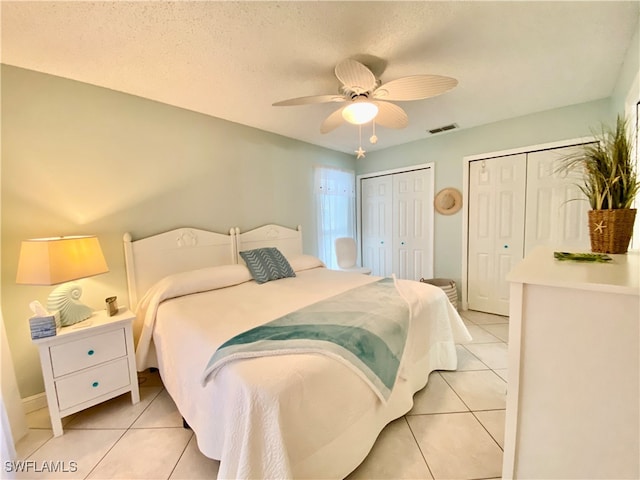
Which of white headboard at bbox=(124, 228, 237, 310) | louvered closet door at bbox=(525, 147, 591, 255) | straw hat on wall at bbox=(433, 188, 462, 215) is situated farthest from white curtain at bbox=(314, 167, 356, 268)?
louvered closet door at bbox=(525, 147, 591, 255)

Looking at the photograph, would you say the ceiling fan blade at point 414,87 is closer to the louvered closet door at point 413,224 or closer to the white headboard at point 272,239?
the white headboard at point 272,239

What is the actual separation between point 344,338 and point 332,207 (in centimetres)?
305

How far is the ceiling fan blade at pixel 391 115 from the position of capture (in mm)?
1934

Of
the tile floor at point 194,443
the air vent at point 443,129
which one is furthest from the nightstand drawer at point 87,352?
the air vent at point 443,129

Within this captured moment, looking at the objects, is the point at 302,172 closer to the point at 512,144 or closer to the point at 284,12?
the point at 284,12

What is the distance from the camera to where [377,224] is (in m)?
4.44

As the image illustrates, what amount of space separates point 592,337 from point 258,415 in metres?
1.13

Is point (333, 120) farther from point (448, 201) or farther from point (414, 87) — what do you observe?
point (448, 201)

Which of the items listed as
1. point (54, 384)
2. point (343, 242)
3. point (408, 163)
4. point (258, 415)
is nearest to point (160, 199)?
point (54, 384)

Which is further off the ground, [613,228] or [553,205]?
[553,205]

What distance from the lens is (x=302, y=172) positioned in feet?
12.2

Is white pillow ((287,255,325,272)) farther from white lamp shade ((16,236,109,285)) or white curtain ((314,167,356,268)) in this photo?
white lamp shade ((16,236,109,285))

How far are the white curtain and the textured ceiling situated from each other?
1.76 meters

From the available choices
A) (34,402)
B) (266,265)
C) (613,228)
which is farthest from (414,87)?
(34,402)
